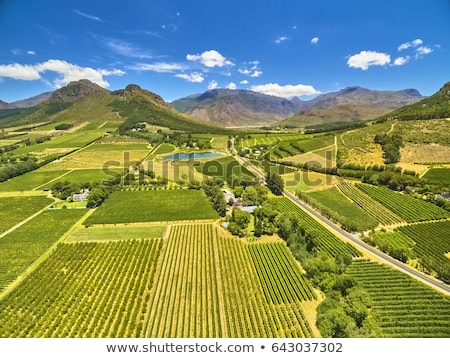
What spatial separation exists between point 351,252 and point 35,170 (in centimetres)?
6202

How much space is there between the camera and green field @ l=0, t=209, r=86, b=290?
23906 millimetres

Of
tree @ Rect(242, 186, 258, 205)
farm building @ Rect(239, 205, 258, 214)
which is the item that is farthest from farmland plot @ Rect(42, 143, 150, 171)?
farm building @ Rect(239, 205, 258, 214)

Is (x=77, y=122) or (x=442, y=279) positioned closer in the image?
(x=442, y=279)

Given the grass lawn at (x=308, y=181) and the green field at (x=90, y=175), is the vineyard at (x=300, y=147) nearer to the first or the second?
the grass lawn at (x=308, y=181)

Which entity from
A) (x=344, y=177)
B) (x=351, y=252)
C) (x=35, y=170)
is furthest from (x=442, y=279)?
(x=35, y=170)

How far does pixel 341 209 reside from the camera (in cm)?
3491

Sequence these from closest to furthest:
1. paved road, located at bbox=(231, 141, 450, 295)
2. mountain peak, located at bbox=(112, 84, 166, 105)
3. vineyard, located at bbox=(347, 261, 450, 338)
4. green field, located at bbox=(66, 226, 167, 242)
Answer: vineyard, located at bbox=(347, 261, 450, 338) → paved road, located at bbox=(231, 141, 450, 295) → green field, located at bbox=(66, 226, 167, 242) → mountain peak, located at bbox=(112, 84, 166, 105)

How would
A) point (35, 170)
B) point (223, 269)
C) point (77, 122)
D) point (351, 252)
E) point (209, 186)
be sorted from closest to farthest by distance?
1. point (223, 269)
2. point (351, 252)
3. point (209, 186)
4. point (35, 170)
5. point (77, 122)

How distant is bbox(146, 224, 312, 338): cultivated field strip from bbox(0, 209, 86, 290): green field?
1262 cm

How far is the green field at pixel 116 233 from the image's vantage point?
96.4 feet

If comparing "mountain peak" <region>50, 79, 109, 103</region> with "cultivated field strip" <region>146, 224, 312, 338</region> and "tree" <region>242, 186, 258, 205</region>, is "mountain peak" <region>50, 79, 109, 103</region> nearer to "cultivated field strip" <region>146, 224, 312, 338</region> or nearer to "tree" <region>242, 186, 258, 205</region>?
"tree" <region>242, 186, 258, 205</region>

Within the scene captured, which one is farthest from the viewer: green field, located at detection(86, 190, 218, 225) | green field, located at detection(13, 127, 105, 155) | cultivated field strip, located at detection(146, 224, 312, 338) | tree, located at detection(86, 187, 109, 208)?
green field, located at detection(13, 127, 105, 155)

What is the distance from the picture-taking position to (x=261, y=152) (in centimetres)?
7275

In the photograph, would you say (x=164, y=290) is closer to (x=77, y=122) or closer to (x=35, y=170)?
(x=35, y=170)
